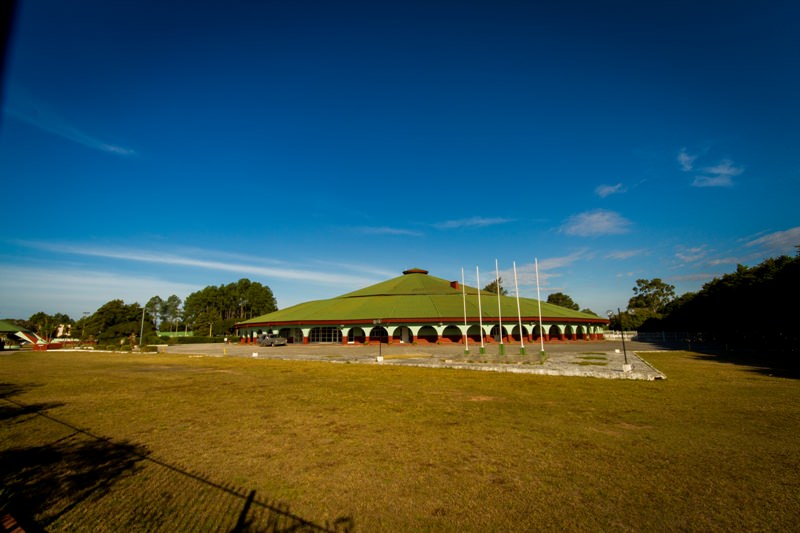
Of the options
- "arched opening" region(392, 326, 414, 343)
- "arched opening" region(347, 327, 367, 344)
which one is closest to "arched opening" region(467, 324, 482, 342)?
"arched opening" region(392, 326, 414, 343)

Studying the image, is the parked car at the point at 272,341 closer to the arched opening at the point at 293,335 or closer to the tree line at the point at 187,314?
the arched opening at the point at 293,335

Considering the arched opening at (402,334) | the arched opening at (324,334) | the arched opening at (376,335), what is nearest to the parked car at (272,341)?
the arched opening at (324,334)

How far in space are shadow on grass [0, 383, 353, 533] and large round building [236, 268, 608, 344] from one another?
43.6 metres

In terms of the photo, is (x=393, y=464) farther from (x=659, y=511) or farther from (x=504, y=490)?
(x=659, y=511)

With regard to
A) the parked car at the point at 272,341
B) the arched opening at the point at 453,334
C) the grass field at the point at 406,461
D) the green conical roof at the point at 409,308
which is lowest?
the grass field at the point at 406,461

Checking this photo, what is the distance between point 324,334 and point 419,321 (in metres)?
17.4

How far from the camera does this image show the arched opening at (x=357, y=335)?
58406 mm

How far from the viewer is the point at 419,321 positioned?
54.1 metres

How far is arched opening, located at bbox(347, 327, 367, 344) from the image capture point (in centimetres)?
5841

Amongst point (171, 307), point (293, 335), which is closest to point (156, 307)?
point (171, 307)

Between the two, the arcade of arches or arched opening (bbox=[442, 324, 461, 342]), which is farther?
arched opening (bbox=[442, 324, 461, 342])

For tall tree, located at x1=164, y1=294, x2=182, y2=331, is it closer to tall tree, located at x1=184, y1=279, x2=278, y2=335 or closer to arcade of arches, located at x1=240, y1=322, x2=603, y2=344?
tall tree, located at x1=184, y1=279, x2=278, y2=335

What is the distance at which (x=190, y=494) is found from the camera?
6207 millimetres

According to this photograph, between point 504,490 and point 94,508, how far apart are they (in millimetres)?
6739
